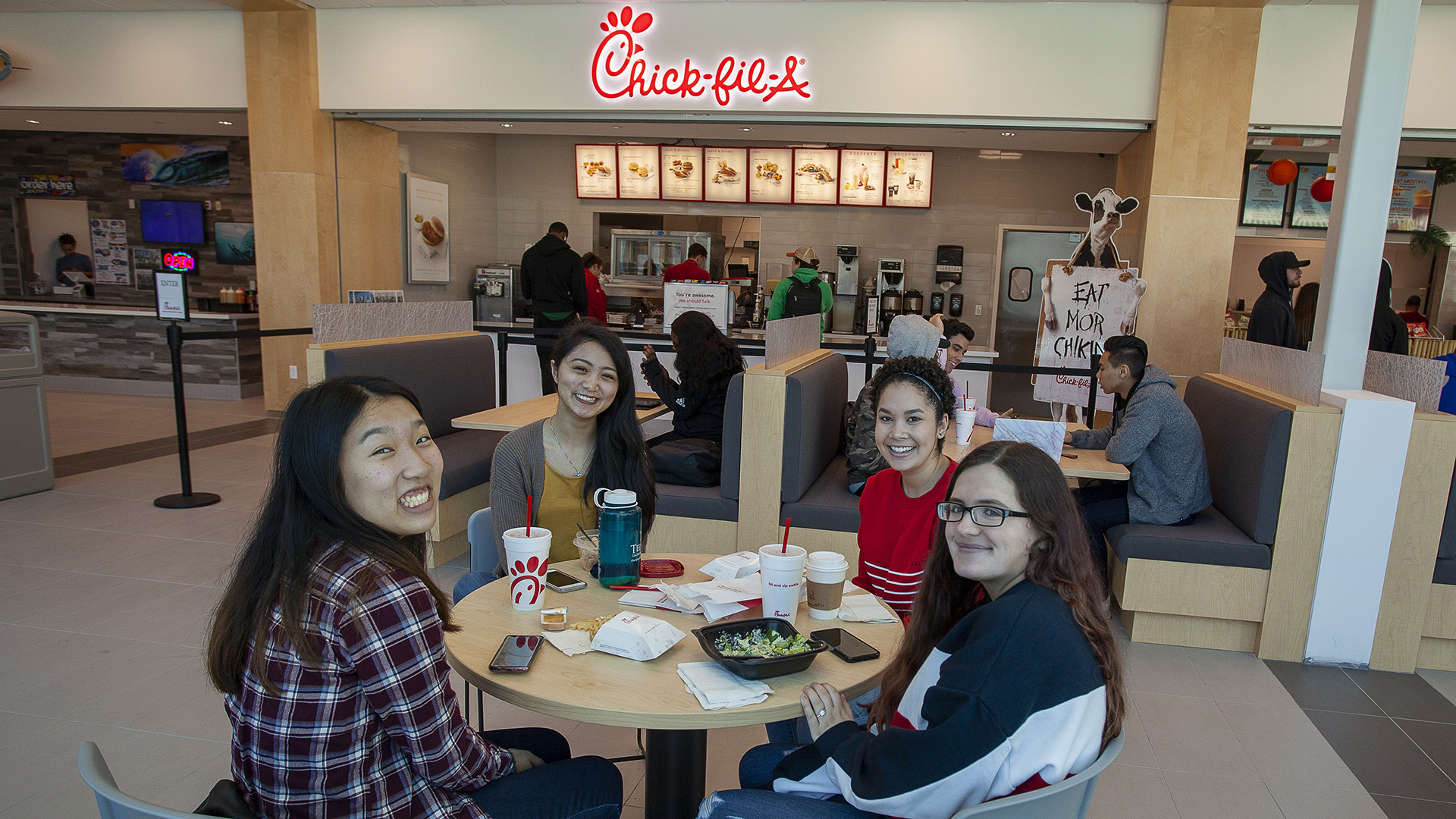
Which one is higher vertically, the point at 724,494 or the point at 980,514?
the point at 980,514

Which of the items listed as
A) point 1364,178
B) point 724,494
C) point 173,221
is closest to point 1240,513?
A: point 1364,178

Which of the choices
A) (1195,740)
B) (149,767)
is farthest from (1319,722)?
(149,767)

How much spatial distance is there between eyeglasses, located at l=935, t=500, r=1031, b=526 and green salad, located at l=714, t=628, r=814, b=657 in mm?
370

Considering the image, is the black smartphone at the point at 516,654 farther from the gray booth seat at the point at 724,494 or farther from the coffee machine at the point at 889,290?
the coffee machine at the point at 889,290

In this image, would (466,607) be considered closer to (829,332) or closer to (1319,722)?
(1319,722)

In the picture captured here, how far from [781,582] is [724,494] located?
2.21 metres

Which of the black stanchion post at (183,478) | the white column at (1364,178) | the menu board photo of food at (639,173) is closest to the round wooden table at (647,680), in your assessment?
the white column at (1364,178)

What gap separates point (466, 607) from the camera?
1834mm

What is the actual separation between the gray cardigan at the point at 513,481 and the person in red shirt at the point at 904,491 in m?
Answer: 0.87

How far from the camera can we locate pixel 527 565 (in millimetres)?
1793

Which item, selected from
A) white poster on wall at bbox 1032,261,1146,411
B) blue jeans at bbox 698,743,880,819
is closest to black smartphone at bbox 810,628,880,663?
blue jeans at bbox 698,743,880,819

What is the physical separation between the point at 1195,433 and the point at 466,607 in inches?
120

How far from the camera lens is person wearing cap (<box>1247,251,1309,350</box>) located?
208 inches

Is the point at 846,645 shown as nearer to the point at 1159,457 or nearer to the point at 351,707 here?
the point at 351,707
